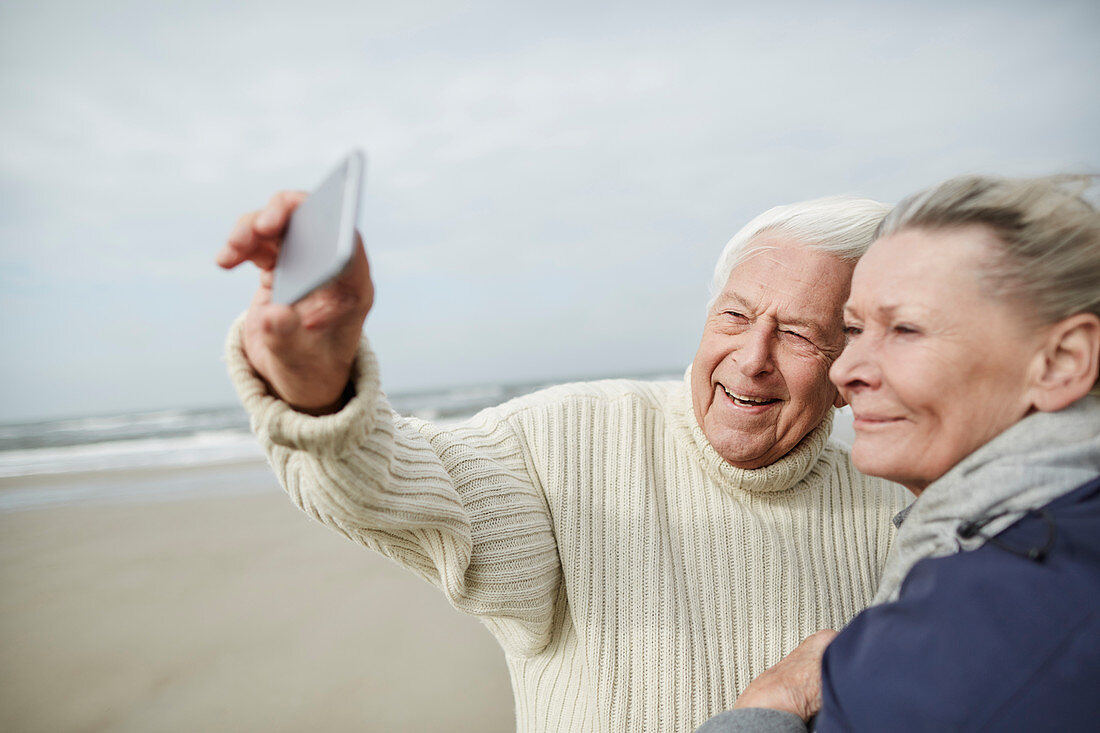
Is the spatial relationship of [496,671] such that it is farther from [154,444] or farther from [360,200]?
[154,444]

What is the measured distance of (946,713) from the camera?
0.77 metres

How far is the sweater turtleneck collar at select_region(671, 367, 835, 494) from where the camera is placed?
1.66m

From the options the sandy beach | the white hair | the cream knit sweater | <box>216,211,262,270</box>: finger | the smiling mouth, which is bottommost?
the sandy beach

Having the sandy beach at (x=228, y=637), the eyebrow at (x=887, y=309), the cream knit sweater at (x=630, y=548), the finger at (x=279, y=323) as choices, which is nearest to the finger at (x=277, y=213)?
the finger at (x=279, y=323)

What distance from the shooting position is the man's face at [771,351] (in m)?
1.58

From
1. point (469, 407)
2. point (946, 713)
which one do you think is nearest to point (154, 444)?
point (469, 407)

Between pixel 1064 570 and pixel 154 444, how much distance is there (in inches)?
549

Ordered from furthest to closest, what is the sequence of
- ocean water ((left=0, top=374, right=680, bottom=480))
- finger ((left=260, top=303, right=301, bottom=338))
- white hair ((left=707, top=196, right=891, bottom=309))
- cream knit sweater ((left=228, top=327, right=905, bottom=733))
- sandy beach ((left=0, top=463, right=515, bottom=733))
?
ocean water ((left=0, top=374, right=680, bottom=480)) → sandy beach ((left=0, top=463, right=515, bottom=733)) → white hair ((left=707, top=196, right=891, bottom=309)) → cream knit sweater ((left=228, top=327, right=905, bottom=733)) → finger ((left=260, top=303, right=301, bottom=338))

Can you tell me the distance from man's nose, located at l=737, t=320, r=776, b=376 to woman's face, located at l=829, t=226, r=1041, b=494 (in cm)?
44

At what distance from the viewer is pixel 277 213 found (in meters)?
0.88

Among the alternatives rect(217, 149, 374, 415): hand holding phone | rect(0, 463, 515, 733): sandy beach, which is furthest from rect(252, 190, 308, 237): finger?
rect(0, 463, 515, 733): sandy beach

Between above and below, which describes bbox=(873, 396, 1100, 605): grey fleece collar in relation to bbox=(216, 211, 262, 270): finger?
below

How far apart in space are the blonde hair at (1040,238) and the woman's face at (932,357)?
0.02 m

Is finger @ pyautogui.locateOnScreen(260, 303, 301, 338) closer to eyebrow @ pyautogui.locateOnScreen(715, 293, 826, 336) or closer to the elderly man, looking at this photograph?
the elderly man
